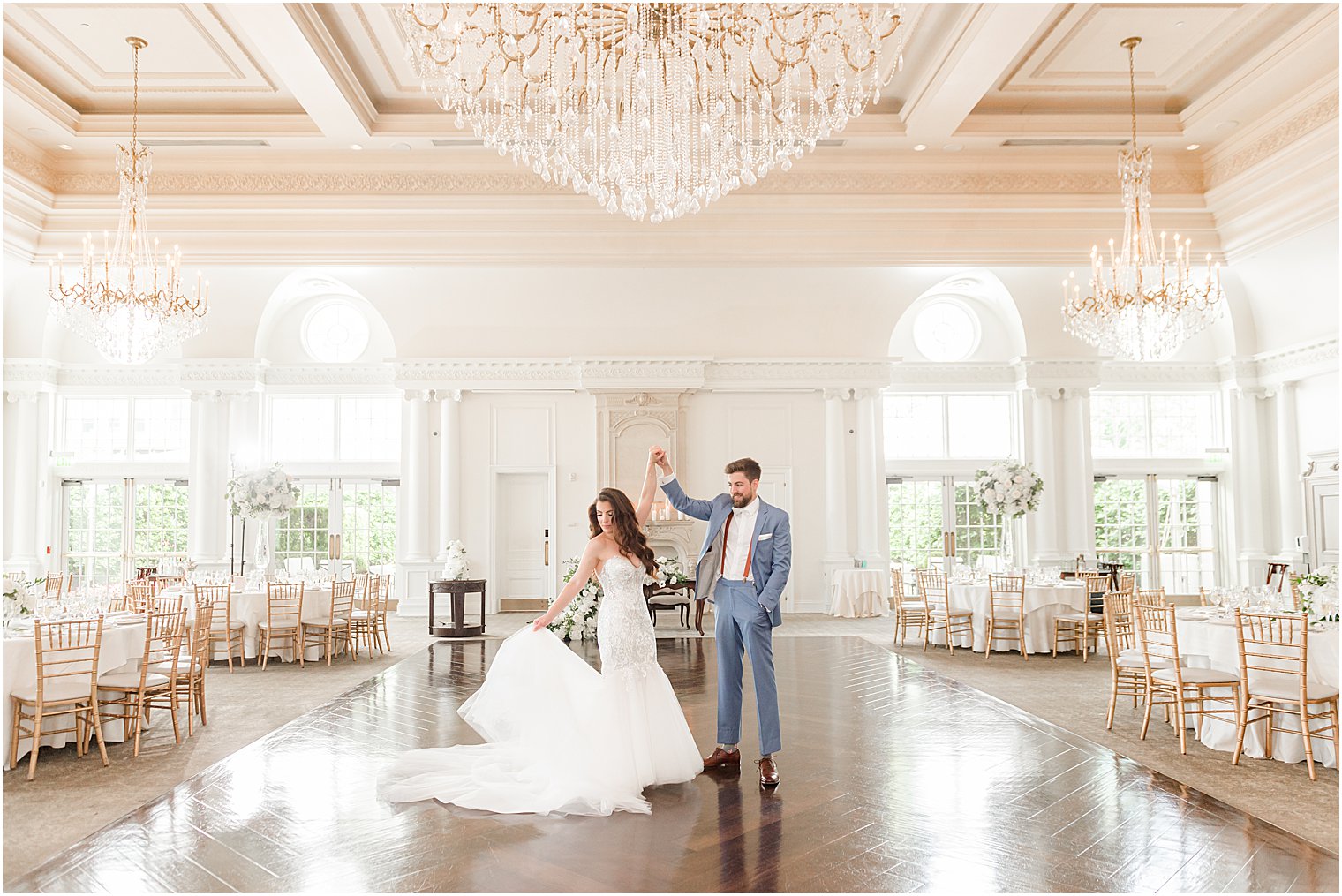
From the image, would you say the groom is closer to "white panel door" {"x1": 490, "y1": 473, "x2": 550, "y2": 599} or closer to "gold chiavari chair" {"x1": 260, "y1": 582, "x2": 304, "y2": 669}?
"gold chiavari chair" {"x1": 260, "y1": 582, "x2": 304, "y2": 669}

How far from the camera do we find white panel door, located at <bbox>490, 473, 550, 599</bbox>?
14.5 m

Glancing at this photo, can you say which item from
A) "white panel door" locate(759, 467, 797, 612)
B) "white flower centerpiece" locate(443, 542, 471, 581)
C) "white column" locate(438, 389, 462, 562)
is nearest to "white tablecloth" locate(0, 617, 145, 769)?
"white flower centerpiece" locate(443, 542, 471, 581)

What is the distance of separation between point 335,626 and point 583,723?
5.98 metres

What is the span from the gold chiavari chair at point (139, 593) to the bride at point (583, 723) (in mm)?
4513

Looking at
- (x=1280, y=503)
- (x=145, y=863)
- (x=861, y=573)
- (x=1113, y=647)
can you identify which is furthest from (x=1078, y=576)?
(x=145, y=863)

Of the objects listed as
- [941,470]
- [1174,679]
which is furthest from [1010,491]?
[1174,679]

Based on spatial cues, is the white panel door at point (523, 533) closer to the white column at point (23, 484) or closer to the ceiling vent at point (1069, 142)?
the white column at point (23, 484)

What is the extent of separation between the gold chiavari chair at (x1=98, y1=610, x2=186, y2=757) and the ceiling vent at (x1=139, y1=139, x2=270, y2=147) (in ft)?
21.1

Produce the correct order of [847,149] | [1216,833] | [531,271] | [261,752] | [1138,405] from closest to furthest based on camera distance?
[1216,833] < [261,752] < [847,149] < [531,271] < [1138,405]

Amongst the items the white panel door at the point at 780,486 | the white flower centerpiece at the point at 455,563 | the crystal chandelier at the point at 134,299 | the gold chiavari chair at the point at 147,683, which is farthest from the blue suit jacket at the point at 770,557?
the white panel door at the point at 780,486

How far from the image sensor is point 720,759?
17.1 feet

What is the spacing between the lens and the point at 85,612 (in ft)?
21.7

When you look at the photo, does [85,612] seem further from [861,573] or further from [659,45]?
[861,573]

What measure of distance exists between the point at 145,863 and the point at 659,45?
17.9ft
